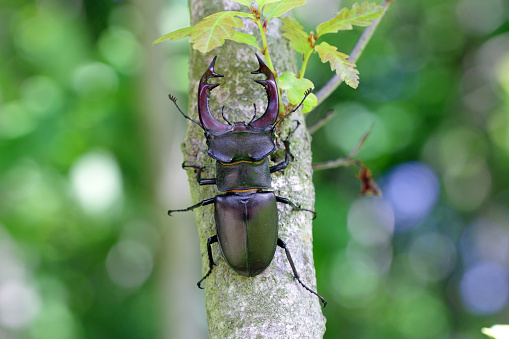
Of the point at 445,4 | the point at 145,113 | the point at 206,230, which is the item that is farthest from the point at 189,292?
the point at 445,4

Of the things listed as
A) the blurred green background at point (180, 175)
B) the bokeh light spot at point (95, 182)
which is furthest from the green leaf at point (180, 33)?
the bokeh light spot at point (95, 182)

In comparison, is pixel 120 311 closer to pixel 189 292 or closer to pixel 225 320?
pixel 189 292

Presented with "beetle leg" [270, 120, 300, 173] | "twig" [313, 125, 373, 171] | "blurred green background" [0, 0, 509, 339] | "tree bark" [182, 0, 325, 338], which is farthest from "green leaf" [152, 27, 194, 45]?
"blurred green background" [0, 0, 509, 339]

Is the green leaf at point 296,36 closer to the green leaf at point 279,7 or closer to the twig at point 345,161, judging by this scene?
the green leaf at point 279,7

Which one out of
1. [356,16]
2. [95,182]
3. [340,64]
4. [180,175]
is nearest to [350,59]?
[356,16]

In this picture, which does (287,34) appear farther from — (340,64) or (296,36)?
(340,64)

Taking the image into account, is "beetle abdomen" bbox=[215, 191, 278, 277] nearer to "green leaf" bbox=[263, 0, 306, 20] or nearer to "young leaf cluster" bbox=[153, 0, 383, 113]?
"young leaf cluster" bbox=[153, 0, 383, 113]
